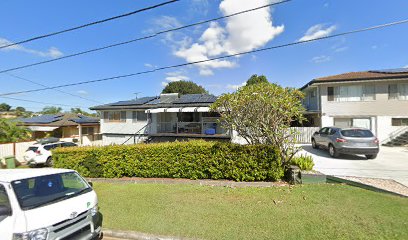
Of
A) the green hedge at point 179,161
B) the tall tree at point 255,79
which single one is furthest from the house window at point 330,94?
the tall tree at point 255,79

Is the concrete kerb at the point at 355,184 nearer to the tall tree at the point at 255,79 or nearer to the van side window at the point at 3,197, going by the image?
the van side window at the point at 3,197

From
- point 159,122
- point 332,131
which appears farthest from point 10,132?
point 332,131

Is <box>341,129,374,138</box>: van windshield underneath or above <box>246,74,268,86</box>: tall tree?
underneath

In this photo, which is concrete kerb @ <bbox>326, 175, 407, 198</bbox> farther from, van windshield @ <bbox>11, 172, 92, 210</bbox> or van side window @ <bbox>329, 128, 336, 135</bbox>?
van windshield @ <bbox>11, 172, 92, 210</bbox>

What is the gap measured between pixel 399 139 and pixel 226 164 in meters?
16.9

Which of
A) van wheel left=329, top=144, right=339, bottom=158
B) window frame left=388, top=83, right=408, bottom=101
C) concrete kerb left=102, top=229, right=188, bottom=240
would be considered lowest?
concrete kerb left=102, top=229, right=188, bottom=240

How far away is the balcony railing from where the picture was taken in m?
17.6

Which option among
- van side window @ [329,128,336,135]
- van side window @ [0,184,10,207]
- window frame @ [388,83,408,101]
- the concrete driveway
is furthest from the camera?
window frame @ [388,83,408,101]

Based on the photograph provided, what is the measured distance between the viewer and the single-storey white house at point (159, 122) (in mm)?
→ 17688

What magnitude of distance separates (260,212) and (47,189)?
4728 mm

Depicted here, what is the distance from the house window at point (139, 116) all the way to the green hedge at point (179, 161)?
411 inches

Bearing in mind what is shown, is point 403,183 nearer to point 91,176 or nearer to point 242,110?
point 242,110

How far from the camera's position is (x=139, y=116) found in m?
20.2

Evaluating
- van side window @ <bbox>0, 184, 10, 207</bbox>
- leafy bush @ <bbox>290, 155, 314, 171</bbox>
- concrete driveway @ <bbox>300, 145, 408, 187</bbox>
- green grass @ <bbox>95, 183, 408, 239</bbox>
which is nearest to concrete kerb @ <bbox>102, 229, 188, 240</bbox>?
green grass @ <bbox>95, 183, 408, 239</bbox>
